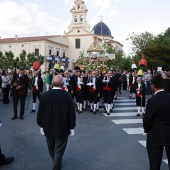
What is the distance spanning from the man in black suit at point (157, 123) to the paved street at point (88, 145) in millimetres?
1379

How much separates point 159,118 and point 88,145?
3.32 meters

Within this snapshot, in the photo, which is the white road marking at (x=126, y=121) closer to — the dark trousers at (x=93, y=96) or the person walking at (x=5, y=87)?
the dark trousers at (x=93, y=96)

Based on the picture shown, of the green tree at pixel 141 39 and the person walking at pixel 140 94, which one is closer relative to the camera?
the person walking at pixel 140 94

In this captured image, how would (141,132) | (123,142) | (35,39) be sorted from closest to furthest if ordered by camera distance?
1. (123,142)
2. (141,132)
3. (35,39)

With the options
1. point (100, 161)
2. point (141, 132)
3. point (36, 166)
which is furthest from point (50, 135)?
point (141, 132)

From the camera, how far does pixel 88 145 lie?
7.14 m

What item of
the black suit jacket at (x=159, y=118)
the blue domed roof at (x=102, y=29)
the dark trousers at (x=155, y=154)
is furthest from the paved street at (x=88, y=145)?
the blue domed roof at (x=102, y=29)

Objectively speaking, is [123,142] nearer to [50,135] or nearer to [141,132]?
[141,132]

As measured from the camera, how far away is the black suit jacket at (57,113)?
4754 mm

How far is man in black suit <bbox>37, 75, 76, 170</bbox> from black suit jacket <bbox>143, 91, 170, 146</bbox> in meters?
1.44

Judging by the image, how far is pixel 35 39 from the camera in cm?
6556

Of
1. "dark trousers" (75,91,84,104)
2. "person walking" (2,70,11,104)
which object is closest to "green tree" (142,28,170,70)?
"person walking" (2,70,11,104)

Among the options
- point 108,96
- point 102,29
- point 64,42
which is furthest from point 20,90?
point 102,29

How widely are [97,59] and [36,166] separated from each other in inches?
512
